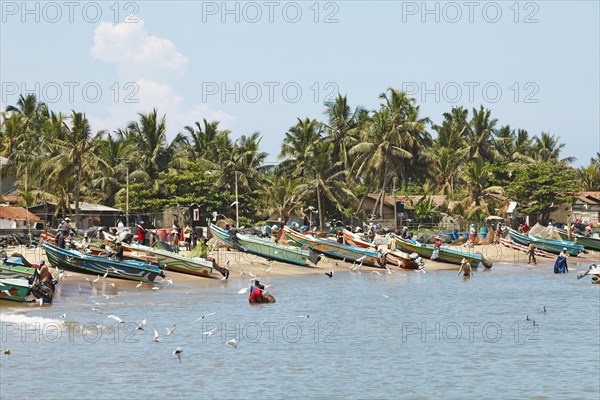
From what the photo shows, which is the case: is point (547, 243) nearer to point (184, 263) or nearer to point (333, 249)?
point (333, 249)

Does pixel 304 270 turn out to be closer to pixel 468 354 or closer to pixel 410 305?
pixel 410 305

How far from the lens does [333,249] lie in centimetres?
5206

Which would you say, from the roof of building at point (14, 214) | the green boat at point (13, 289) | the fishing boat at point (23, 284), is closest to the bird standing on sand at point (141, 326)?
the fishing boat at point (23, 284)

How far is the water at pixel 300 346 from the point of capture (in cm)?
2238

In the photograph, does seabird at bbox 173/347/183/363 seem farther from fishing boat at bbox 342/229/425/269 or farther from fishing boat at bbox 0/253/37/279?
fishing boat at bbox 342/229/425/269

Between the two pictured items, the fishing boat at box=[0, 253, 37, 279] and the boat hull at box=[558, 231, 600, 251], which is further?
the boat hull at box=[558, 231, 600, 251]

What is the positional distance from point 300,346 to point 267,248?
796 inches

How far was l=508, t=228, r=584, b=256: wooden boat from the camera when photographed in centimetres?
6469

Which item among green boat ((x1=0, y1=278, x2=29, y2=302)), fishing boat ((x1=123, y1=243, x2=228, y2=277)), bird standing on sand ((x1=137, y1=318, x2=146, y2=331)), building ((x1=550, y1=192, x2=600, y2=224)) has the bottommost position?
bird standing on sand ((x1=137, y1=318, x2=146, y2=331))

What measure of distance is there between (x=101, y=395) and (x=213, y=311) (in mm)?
11701

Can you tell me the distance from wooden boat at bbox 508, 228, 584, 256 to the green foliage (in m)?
17.5

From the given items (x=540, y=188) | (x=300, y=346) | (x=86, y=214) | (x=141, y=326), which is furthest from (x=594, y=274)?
(x=540, y=188)

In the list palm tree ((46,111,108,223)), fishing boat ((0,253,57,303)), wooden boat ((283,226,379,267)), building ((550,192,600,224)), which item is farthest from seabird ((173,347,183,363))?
building ((550,192,600,224))

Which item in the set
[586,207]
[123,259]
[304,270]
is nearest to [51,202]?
[304,270]
